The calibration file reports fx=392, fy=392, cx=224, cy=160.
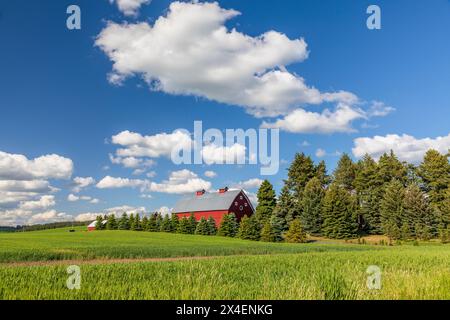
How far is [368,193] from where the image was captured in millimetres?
74625

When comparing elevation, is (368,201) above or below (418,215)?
above

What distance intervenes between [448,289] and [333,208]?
185ft

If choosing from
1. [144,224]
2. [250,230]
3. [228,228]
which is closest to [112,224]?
[144,224]

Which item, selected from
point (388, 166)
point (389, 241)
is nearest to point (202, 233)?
point (389, 241)

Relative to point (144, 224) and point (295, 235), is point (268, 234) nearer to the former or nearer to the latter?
point (295, 235)

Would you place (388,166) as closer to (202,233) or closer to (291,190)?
(291,190)

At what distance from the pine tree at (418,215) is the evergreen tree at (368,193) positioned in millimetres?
6783

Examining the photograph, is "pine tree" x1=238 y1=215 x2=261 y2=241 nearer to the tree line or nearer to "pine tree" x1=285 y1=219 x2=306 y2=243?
the tree line

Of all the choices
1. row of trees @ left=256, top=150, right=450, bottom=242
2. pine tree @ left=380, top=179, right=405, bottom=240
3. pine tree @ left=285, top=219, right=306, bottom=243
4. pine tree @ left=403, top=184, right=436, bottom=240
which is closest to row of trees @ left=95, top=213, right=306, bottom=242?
pine tree @ left=285, top=219, right=306, bottom=243

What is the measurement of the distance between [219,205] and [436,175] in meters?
41.4

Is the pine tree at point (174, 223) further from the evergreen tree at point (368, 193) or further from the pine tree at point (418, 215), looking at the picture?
the pine tree at point (418, 215)

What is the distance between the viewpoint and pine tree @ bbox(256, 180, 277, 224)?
229ft

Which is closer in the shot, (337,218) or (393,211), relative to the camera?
(337,218)

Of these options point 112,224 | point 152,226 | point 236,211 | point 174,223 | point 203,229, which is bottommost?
point 203,229
